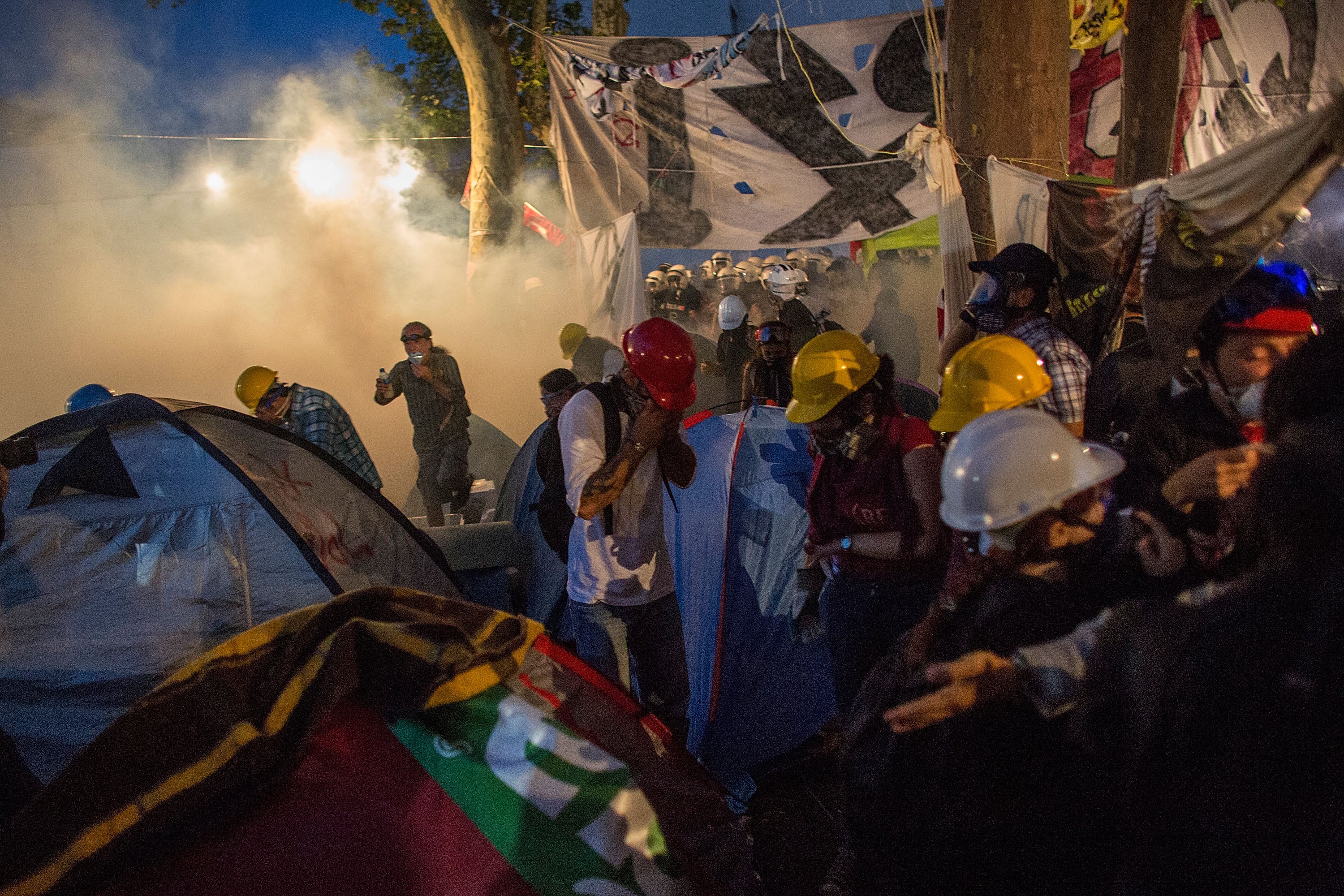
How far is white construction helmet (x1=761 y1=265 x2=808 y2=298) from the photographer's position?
8.70 m

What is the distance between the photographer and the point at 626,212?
834cm

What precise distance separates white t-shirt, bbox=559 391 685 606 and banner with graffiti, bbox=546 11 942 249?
477cm

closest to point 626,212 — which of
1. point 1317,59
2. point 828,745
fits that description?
point 828,745

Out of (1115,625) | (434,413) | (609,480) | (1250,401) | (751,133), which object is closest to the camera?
(1115,625)

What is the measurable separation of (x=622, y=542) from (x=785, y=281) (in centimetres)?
635

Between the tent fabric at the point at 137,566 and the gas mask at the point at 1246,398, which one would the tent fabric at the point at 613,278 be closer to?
the tent fabric at the point at 137,566

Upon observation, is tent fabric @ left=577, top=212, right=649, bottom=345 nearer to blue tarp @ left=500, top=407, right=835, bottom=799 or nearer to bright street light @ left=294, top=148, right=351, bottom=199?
blue tarp @ left=500, top=407, right=835, bottom=799

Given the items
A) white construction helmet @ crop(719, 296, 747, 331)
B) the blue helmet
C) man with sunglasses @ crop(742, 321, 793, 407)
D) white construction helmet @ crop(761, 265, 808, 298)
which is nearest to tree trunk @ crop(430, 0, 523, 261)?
white construction helmet @ crop(761, 265, 808, 298)

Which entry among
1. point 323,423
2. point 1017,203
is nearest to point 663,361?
point 1017,203

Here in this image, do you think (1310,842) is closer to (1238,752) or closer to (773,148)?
(1238,752)

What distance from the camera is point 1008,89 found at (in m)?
4.58

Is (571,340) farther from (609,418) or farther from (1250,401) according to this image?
(1250,401)

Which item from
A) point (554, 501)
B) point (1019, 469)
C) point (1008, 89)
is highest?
point (1008, 89)

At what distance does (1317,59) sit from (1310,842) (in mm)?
10304
